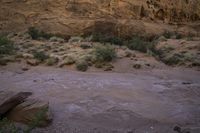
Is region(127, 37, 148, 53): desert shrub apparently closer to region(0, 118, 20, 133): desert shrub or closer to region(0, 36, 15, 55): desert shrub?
region(0, 36, 15, 55): desert shrub

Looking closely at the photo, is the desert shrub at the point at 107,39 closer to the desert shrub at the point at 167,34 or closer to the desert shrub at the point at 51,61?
the desert shrub at the point at 167,34

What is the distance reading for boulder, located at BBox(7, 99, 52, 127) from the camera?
5514 millimetres

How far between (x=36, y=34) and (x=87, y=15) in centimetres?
253

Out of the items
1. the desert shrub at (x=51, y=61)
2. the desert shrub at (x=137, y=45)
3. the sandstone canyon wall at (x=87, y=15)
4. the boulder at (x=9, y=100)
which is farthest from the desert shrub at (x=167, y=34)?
the boulder at (x=9, y=100)

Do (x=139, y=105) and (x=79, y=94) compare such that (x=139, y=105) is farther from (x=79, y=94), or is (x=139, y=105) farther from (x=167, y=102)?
(x=79, y=94)

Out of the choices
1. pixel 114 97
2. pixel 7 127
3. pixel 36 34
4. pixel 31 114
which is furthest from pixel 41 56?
pixel 7 127

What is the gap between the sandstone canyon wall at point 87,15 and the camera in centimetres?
1538

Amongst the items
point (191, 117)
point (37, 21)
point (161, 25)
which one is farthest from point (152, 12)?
point (191, 117)

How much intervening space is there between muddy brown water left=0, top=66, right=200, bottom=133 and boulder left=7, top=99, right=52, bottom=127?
0.15 m

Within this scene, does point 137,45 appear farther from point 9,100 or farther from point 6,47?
point 9,100

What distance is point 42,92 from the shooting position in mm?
7691

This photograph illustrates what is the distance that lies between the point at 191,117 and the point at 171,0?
11.4 meters

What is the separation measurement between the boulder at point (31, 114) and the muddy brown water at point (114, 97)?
15cm

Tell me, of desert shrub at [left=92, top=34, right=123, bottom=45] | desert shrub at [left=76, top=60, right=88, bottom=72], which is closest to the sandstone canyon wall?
desert shrub at [left=92, top=34, right=123, bottom=45]
